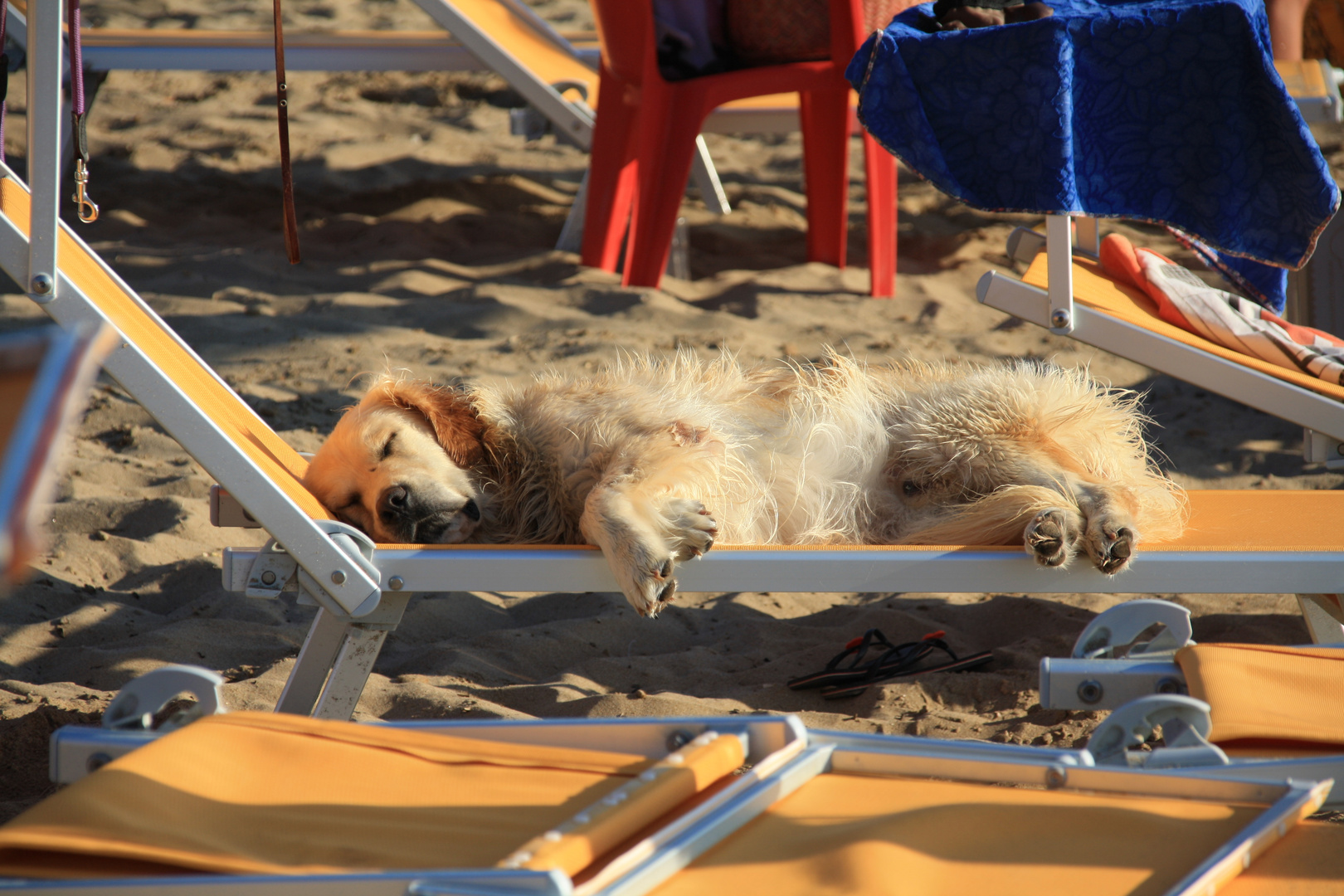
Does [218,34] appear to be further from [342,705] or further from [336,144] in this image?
[342,705]

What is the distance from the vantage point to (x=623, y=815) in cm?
154

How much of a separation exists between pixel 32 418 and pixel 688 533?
201 centimetres

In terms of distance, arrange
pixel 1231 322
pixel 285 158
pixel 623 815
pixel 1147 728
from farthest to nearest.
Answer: pixel 1231 322, pixel 285 158, pixel 1147 728, pixel 623 815

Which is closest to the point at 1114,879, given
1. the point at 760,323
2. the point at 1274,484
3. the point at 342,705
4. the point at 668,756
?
the point at 668,756

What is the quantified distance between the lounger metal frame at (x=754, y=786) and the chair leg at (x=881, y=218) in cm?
471

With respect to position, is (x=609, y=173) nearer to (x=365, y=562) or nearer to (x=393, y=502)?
(x=393, y=502)

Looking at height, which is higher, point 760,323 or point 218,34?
point 218,34

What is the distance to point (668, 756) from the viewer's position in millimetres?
1737

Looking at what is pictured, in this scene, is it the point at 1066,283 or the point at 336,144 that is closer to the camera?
the point at 1066,283

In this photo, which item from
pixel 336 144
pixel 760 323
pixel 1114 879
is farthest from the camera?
pixel 336 144

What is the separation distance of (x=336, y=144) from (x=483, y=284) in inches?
110

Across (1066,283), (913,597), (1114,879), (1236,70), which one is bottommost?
(913,597)

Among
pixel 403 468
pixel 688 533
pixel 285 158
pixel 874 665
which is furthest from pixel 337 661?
pixel 874 665

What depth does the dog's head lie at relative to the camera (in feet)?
9.85
